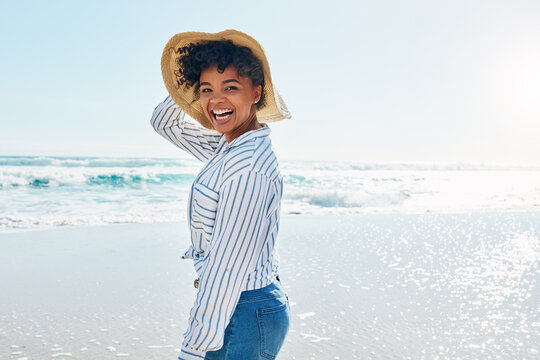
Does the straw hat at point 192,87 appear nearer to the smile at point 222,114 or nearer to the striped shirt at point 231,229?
the smile at point 222,114

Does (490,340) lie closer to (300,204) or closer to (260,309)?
(260,309)

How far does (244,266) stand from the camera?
1.16 meters

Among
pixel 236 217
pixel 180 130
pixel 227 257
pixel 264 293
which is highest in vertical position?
pixel 180 130

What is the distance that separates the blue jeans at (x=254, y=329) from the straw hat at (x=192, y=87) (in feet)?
2.20

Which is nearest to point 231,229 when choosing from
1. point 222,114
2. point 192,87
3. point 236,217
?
point 236,217

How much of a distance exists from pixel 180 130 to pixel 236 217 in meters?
0.86

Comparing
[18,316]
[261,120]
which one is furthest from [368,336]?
[18,316]

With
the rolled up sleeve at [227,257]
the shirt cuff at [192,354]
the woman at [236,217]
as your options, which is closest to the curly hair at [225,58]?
the woman at [236,217]

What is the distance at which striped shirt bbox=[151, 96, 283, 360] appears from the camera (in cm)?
113

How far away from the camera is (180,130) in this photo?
6.16 ft

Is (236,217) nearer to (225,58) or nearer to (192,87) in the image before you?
(225,58)

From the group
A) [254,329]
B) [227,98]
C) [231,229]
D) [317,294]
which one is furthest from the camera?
[317,294]

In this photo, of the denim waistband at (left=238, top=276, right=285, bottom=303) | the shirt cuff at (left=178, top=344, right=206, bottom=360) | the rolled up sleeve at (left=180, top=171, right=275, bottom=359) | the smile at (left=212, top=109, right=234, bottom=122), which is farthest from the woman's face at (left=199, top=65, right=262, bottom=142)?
the shirt cuff at (left=178, top=344, right=206, bottom=360)

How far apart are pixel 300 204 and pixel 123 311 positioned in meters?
7.59
